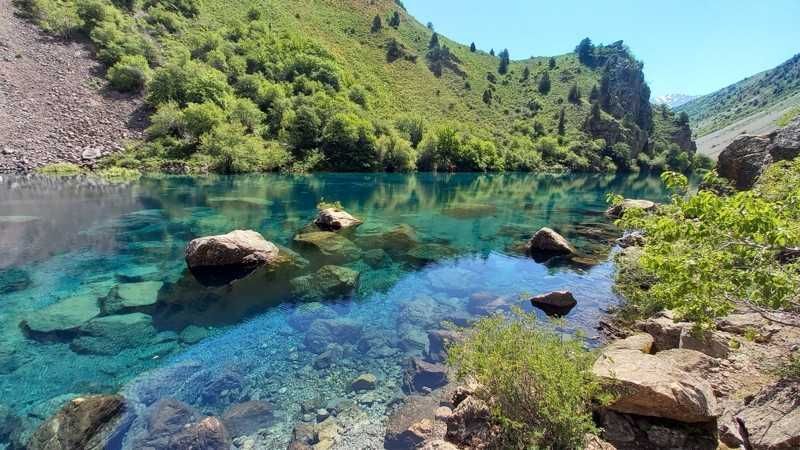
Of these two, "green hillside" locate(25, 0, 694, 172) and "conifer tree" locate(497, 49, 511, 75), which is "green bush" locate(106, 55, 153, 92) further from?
"conifer tree" locate(497, 49, 511, 75)

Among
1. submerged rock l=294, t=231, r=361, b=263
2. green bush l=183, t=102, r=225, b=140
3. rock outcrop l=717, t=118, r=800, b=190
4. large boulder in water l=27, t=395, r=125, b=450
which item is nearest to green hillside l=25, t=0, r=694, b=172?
green bush l=183, t=102, r=225, b=140

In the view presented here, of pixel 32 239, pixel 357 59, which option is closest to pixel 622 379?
pixel 32 239

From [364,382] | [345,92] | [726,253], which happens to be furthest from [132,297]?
[345,92]

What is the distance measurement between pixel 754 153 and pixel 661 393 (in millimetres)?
24589

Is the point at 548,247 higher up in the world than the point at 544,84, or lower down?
lower down

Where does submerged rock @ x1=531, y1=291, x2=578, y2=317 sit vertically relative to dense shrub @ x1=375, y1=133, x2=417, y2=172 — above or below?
below

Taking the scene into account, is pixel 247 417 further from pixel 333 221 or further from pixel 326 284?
pixel 333 221

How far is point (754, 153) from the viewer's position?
23359mm

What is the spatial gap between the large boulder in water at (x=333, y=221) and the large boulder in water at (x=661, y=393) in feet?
72.3

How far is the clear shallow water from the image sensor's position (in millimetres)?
10039

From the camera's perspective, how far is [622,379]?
290 inches

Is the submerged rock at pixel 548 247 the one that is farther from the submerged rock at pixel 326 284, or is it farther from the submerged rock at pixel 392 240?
the submerged rock at pixel 326 284

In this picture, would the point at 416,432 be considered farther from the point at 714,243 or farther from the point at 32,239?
the point at 32,239

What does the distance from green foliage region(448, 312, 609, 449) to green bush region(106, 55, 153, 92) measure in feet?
272
